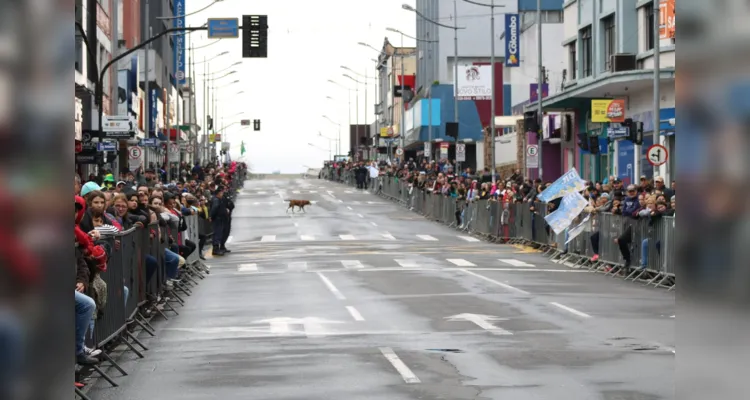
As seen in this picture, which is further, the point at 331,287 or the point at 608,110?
the point at 608,110

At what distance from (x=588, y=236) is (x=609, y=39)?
21.9m

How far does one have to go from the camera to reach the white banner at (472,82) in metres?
79.8

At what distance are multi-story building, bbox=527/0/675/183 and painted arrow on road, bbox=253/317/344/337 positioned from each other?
77.0 feet

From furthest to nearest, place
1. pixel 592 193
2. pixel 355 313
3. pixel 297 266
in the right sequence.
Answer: pixel 592 193 < pixel 297 266 < pixel 355 313

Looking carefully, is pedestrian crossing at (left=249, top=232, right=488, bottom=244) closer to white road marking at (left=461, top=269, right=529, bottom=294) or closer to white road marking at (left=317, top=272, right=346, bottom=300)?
white road marking at (left=461, top=269, right=529, bottom=294)

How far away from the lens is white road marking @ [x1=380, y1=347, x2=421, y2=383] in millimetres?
12172

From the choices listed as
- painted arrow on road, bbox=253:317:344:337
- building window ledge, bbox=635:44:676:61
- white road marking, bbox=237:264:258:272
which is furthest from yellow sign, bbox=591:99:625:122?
painted arrow on road, bbox=253:317:344:337

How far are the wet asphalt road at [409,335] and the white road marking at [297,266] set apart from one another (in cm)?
4

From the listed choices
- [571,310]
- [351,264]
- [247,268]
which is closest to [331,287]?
[571,310]

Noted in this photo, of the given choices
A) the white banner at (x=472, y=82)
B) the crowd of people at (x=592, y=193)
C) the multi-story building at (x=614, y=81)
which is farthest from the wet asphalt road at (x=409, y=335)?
the white banner at (x=472, y=82)

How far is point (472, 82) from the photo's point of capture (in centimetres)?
7994

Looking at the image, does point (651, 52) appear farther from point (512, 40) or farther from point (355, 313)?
point (355, 313)

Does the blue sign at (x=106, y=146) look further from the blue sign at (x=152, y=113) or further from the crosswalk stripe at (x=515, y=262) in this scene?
the blue sign at (x=152, y=113)

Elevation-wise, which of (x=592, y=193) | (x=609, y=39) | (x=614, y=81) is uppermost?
(x=609, y=39)
